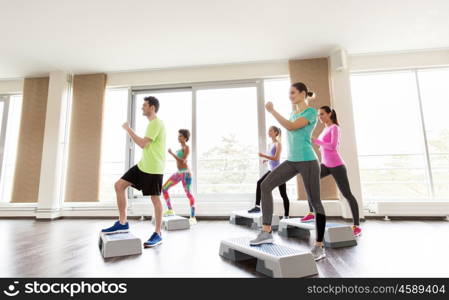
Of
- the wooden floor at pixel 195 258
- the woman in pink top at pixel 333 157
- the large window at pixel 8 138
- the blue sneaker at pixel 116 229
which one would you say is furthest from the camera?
the large window at pixel 8 138

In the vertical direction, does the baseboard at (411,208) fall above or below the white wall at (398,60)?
below

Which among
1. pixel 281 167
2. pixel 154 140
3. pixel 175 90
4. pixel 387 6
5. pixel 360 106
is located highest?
pixel 387 6

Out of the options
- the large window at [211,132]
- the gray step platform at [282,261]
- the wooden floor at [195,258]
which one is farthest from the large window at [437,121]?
the gray step platform at [282,261]

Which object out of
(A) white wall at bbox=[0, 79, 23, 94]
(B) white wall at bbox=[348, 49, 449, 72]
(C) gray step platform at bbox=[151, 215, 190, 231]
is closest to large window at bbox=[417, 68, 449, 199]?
(B) white wall at bbox=[348, 49, 449, 72]

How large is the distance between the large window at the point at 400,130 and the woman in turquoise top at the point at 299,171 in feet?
9.33

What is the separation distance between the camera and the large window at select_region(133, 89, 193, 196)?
14.5 ft

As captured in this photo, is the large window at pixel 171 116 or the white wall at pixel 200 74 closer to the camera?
the white wall at pixel 200 74

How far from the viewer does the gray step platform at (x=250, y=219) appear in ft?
A: 9.55

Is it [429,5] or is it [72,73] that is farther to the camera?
[72,73]

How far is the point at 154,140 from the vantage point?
2102mm

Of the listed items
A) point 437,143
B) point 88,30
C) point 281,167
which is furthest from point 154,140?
point 437,143

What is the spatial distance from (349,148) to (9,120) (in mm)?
6317

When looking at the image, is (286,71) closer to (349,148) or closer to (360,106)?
(360,106)

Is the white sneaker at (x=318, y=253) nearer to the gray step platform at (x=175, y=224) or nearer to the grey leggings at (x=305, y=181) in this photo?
the grey leggings at (x=305, y=181)
